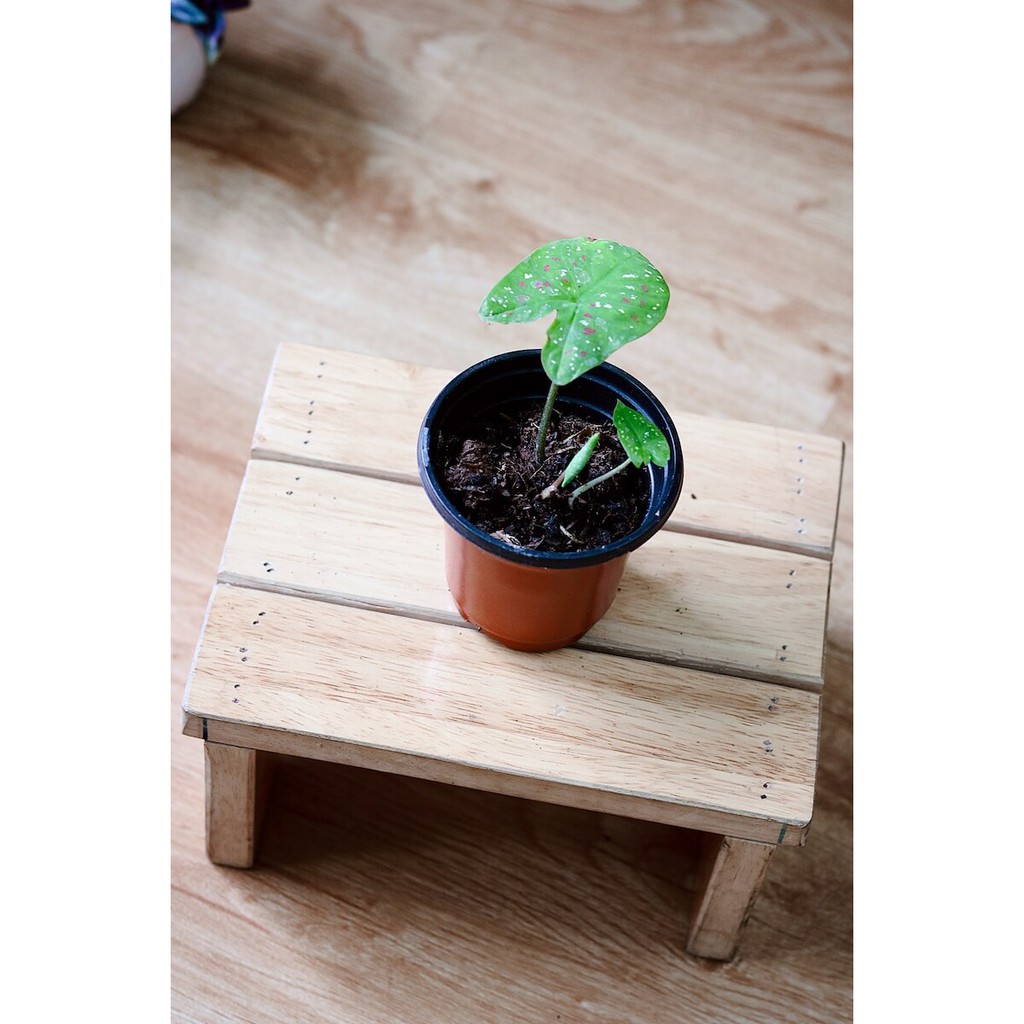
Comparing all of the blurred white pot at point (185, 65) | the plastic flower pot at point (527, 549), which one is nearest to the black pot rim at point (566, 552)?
the plastic flower pot at point (527, 549)

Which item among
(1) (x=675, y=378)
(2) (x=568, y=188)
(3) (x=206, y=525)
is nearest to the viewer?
(3) (x=206, y=525)

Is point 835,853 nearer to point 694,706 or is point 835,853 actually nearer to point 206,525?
point 694,706

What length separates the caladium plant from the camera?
943 mm

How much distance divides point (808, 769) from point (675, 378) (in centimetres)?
78

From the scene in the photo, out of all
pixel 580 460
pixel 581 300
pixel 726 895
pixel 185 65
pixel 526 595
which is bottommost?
pixel 726 895

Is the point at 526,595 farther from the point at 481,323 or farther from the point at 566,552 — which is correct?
the point at 481,323

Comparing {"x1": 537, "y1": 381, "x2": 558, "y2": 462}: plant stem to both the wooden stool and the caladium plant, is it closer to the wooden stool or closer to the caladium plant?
the caladium plant

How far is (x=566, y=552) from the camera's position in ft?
3.37

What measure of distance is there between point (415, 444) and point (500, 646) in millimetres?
234

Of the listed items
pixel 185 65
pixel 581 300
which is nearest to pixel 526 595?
pixel 581 300

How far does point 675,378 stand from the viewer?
5.81 feet

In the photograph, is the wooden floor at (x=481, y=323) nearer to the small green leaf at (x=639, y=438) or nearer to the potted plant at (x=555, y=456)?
the potted plant at (x=555, y=456)

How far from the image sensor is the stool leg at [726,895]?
1165 millimetres

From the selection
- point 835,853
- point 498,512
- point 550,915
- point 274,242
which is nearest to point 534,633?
point 498,512
